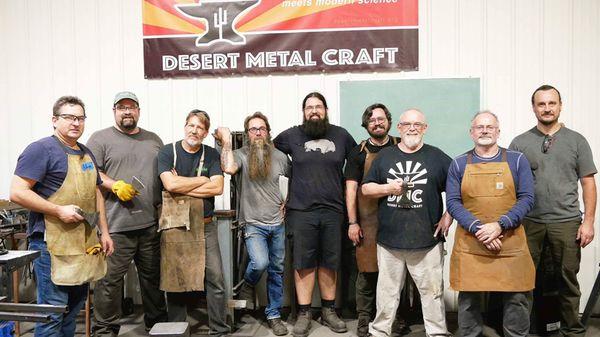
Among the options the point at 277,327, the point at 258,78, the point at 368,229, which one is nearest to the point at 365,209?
the point at 368,229

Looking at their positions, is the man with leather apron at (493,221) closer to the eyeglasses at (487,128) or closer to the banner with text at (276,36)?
the eyeglasses at (487,128)

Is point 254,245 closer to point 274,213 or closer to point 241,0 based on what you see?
point 274,213

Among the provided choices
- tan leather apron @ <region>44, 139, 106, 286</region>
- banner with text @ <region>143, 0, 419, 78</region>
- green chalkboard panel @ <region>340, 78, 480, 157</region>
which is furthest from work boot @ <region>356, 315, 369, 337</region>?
banner with text @ <region>143, 0, 419, 78</region>

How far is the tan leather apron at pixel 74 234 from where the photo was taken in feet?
8.21

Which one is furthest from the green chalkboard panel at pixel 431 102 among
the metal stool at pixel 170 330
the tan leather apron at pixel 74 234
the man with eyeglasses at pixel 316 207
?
the metal stool at pixel 170 330

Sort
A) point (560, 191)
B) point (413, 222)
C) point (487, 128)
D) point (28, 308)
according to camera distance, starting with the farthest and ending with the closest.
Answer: point (560, 191), point (413, 222), point (487, 128), point (28, 308)

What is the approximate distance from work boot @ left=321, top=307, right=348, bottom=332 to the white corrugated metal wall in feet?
5.20

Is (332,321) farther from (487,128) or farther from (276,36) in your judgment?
(276,36)

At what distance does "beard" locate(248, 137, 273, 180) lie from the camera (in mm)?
3453

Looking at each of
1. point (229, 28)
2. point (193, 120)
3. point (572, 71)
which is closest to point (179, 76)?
point (229, 28)

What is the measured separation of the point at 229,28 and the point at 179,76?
61 cm

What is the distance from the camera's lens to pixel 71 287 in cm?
259

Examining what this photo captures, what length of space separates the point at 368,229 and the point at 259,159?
36.2 inches

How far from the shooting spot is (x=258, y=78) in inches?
165
